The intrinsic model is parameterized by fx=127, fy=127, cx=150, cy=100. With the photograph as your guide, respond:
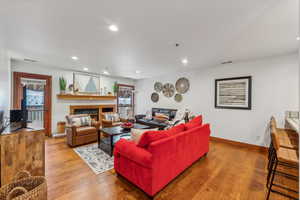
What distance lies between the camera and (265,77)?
11.3 ft

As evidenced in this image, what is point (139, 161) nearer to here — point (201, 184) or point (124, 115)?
point (201, 184)

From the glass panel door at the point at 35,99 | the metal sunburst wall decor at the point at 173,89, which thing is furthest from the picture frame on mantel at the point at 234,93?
the glass panel door at the point at 35,99

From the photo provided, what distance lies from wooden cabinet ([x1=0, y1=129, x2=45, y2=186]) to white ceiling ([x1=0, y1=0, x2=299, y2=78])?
5.28ft

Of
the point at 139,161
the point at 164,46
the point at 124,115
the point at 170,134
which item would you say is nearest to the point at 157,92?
the point at 124,115

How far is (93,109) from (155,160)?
4683 millimetres

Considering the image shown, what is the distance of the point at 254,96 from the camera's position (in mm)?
3572

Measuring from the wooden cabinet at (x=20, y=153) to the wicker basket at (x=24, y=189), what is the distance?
0.67 ft

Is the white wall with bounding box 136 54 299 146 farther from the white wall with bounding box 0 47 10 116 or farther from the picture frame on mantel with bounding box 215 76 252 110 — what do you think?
the white wall with bounding box 0 47 10 116

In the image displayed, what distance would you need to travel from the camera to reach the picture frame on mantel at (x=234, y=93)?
3656 millimetres

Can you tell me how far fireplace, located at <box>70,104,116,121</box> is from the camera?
5062 millimetres

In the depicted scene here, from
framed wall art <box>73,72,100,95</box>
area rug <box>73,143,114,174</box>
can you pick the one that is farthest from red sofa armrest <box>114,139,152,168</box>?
framed wall art <box>73,72,100,95</box>

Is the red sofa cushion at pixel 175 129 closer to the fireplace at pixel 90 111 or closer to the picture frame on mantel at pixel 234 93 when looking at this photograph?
the picture frame on mantel at pixel 234 93

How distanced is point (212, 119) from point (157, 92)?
108 inches

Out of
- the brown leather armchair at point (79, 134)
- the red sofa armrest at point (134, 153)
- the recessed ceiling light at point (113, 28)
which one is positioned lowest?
the brown leather armchair at point (79, 134)
